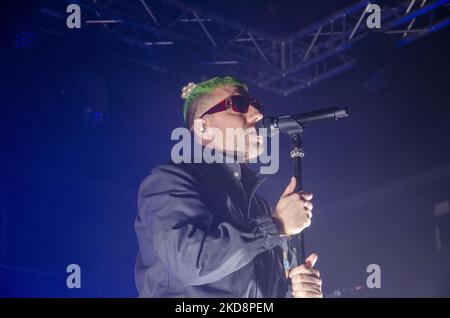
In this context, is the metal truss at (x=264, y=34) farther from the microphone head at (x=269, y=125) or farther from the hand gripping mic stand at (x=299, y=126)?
the hand gripping mic stand at (x=299, y=126)

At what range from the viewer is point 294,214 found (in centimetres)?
241

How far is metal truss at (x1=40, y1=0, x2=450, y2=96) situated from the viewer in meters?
6.30

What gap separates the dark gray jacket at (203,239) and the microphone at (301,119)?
0.36 m

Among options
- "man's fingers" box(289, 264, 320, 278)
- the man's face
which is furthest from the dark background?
"man's fingers" box(289, 264, 320, 278)

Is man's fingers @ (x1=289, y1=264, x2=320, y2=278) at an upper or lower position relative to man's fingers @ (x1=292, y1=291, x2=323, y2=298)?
upper

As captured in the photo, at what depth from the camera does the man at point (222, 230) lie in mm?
2373

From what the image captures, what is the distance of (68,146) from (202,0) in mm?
2154

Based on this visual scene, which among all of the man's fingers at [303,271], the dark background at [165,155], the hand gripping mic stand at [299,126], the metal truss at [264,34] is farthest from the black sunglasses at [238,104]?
the metal truss at [264,34]

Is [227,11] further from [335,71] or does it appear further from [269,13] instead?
[335,71]

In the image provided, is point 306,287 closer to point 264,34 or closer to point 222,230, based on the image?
point 222,230

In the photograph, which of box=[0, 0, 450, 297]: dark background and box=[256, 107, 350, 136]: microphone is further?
box=[0, 0, 450, 297]: dark background

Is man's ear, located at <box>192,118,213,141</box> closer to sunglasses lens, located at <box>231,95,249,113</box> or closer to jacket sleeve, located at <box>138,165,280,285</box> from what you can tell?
sunglasses lens, located at <box>231,95,249,113</box>

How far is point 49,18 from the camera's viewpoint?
20.0 ft
